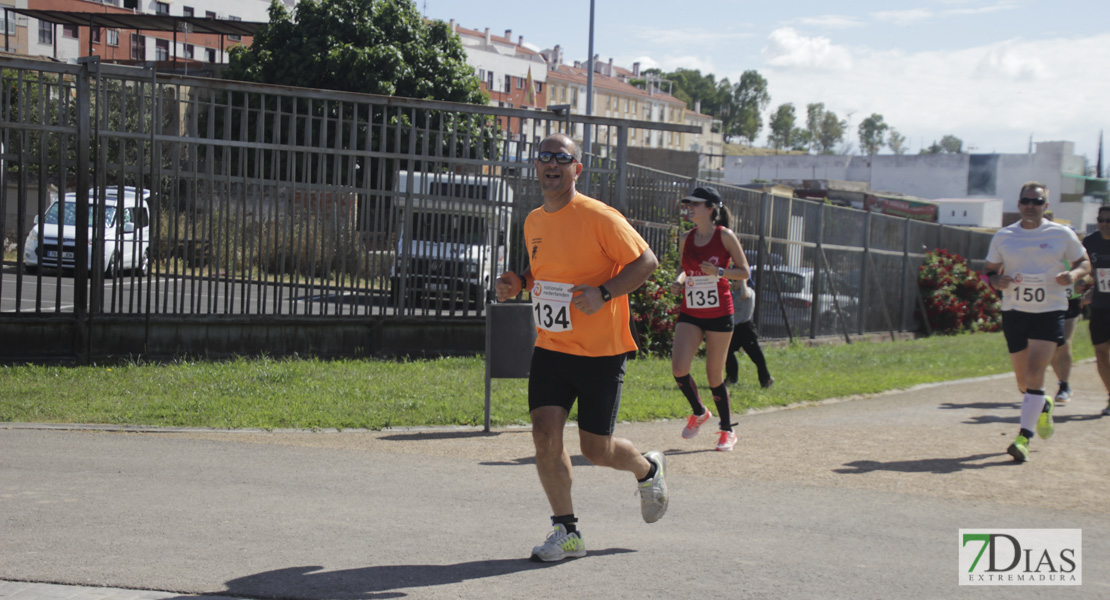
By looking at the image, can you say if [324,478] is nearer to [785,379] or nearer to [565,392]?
[565,392]

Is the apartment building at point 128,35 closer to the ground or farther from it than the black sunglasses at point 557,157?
farther from it

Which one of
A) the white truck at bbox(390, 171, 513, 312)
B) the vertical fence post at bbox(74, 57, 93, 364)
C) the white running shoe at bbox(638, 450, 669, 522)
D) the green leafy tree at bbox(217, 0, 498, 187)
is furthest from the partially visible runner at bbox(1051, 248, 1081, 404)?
the green leafy tree at bbox(217, 0, 498, 187)

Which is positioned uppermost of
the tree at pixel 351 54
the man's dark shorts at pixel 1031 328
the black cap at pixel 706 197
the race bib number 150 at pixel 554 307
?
the tree at pixel 351 54

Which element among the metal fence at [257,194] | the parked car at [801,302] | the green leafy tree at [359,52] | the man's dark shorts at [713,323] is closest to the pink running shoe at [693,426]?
the man's dark shorts at [713,323]

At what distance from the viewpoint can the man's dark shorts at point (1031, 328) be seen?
7500 mm

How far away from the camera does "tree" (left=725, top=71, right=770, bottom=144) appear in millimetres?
176125

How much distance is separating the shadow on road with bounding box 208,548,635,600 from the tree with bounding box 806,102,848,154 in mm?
182495

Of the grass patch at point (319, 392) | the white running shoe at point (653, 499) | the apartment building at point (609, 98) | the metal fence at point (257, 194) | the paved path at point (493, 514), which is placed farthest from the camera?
the apartment building at point (609, 98)

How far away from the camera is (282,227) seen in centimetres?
1077

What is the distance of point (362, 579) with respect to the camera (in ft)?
14.3

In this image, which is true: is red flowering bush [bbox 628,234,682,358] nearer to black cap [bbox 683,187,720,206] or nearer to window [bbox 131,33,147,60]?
black cap [bbox 683,187,720,206]

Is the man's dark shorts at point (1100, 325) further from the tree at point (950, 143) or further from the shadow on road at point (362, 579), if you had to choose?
the tree at point (950, 143)

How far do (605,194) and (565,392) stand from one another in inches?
309

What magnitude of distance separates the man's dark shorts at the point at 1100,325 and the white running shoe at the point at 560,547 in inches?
290
